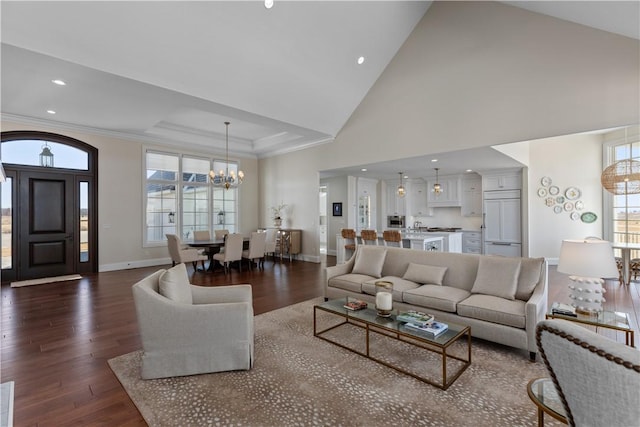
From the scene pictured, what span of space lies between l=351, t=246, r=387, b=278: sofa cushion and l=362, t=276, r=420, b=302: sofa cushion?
237mm

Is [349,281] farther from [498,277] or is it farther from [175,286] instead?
[175,286]

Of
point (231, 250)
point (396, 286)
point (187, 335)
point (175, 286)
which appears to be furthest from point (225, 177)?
point (187, 335)

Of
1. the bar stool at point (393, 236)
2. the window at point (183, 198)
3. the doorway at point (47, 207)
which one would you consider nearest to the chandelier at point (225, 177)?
the window at point (183, 198)

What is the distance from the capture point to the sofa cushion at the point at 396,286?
140 inches

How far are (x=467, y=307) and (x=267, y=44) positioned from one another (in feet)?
14.5

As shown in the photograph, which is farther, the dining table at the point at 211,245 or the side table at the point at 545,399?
the dining table at the point at 211,245

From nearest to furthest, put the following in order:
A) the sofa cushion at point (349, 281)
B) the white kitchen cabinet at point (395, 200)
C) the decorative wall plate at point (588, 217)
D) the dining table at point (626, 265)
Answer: the sofa cushion at point (349, 281)
the dining table at point (626, 265)
the decorative wall plate at point (588, 217)
the white kitchen cabinet at point (395, 200)

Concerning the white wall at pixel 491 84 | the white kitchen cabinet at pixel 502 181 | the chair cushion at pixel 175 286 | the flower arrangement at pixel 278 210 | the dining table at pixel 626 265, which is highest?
the white wall at pixel 491 84

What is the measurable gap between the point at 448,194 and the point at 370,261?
18.6 ft

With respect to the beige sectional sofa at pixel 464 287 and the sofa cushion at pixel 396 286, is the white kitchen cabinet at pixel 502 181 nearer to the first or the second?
the beige sectional sofa at pixel 464 287

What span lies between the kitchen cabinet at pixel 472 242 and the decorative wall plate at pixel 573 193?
86.7 inches

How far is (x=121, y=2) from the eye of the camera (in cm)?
321

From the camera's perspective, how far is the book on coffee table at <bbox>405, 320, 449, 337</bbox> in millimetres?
2387

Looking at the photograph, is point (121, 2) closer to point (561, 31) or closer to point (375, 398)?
point (375, 398)
